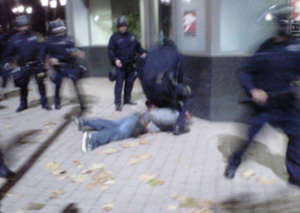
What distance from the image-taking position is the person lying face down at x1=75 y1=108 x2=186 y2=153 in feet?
18.5

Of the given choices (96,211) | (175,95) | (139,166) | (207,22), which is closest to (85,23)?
(207,22)

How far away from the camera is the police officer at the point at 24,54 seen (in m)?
7.67

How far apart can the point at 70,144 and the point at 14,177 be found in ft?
4.38

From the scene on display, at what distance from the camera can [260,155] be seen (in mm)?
5074

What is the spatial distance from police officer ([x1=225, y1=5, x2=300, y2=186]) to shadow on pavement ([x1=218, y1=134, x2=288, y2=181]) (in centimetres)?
43

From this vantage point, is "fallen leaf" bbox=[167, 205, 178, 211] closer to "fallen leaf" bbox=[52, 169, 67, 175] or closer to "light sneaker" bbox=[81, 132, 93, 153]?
"fallen leaf" bbox=[52, 169, 67, 175]

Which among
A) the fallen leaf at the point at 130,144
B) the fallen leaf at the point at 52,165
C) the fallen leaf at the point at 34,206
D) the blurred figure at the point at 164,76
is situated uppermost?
the blurred figure at the point at 164,76

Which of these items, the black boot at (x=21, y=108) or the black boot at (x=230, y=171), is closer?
the black boot at (x=230, y=171)

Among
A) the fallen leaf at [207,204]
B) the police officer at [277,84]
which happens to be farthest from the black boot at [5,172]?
the police officer at [277,84]

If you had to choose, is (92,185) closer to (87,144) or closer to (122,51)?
(87,144)

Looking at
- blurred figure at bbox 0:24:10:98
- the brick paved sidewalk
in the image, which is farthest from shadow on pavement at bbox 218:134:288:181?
blurred figure at bbox 0:24:10:98

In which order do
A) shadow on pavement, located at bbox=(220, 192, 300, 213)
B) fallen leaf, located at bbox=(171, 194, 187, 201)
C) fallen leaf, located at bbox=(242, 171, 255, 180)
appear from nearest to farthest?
shadow on pavement, located at bbox=(220, 192, 300, 213) < fallen leaf, located at bbox=(171, 194, 187, 201) < fallen leaf, located at bbox=(242, 171, 255, 180)

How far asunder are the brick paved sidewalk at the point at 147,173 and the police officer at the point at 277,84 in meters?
0.34

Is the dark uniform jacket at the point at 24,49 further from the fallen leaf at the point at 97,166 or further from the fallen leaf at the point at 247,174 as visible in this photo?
the fallen leaf at the point at 247,174
